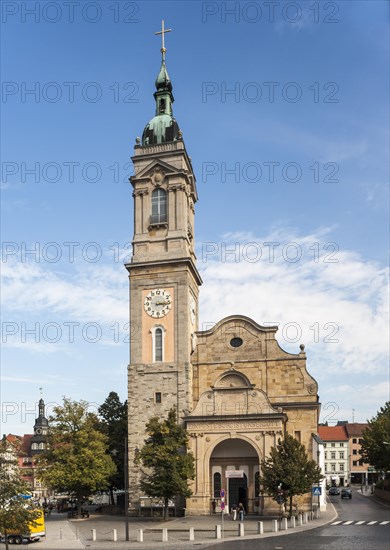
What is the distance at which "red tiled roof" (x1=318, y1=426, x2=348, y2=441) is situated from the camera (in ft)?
486

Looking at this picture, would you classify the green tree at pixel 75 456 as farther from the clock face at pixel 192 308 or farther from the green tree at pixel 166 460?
the clock face at pixel 192 308

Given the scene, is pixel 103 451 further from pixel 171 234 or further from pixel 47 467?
pixel 171 234

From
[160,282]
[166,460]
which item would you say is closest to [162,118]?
[160,282]

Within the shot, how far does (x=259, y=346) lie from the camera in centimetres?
6128

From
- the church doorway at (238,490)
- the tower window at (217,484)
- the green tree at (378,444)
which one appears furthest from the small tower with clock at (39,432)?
the church doorway at (238,490)

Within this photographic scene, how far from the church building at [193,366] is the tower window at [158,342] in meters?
0.09

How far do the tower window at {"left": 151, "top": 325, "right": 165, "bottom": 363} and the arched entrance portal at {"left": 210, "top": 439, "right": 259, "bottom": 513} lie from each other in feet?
30.3

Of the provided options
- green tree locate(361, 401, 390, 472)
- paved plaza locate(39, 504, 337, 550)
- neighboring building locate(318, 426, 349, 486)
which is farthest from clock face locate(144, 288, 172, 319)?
neighboring building locate(318, 426, 349, 486)

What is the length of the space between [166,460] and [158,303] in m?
15.5

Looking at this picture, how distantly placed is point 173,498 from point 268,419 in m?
10.1

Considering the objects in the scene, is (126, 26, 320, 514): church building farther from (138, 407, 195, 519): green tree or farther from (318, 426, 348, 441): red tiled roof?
(318, 426, 348, 441): red tiled roof

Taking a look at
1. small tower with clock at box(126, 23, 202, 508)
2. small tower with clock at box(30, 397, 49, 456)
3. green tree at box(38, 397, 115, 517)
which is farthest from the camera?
small tower with clock at box(30, 397, 49, 456)

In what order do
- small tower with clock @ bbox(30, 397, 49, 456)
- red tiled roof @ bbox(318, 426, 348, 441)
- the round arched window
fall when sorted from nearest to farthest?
the round arched window < red tiled roof @ bbox(318, 426, 348, 441) < small tower with clock @ bbox(30, 397, 49, 456)

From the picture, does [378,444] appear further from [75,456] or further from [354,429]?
[354,429]
